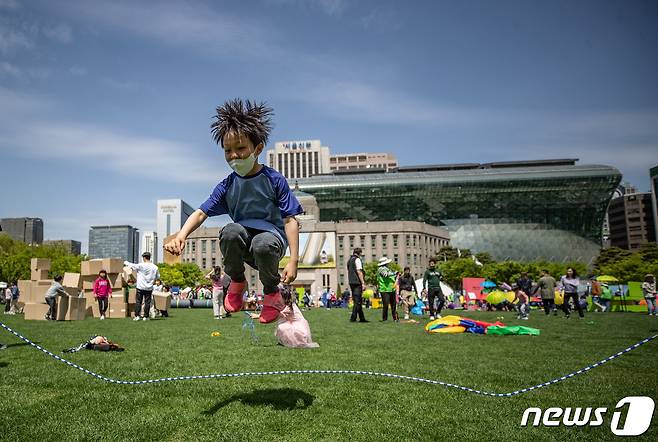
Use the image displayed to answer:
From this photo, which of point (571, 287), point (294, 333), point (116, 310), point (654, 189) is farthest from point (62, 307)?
point (654, 189)

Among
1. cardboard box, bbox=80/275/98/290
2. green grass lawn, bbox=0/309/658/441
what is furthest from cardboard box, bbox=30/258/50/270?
green grass lawn, bbox=0/309/658/441

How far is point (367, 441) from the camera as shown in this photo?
13.1ft

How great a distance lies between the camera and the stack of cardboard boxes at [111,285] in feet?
67.6

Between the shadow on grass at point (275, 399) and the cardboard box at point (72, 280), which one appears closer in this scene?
the shadow on grass at point (275, 399)

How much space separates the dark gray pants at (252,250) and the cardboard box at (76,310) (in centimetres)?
1622

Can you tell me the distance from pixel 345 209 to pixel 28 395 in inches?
5526

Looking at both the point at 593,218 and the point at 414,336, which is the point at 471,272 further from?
the point at 414,336

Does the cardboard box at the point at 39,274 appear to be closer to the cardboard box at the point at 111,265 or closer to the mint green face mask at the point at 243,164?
the cardboard box at the point at 111,265

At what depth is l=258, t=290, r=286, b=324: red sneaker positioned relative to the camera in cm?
513

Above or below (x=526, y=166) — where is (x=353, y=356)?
below

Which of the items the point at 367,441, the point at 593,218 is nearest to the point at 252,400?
the point at 367,441

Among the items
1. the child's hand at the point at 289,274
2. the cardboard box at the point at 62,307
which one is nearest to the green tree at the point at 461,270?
the cardboard box at the point at 62,307

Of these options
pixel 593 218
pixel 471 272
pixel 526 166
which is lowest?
pixel 471 272

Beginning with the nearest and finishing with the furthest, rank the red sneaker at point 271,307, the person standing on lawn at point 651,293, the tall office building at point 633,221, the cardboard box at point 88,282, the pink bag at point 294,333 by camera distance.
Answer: the red sneaker at point 271,307, the pink bag at point 294,333, the cardboard box at point 88,282, the person standing on lawn at point 651,293, the tall office building at point 633,221
